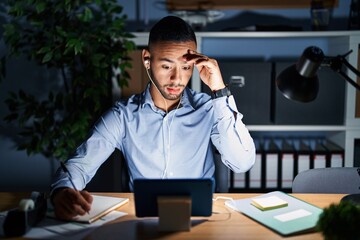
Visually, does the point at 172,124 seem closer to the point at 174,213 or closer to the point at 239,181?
the point at 174,213

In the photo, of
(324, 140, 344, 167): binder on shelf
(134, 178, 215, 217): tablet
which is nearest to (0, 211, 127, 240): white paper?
(134, 178, 215, 217): tablet

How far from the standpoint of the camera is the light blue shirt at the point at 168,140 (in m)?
1.85

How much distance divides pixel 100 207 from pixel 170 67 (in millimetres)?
626

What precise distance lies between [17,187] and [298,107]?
199cm

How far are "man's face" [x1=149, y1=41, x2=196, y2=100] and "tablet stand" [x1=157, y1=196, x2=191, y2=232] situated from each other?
24.7 inches

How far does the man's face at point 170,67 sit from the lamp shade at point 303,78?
1.65 ft

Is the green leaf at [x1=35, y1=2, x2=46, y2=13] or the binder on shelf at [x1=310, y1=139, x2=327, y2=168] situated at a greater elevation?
the green leaf at [x1=35, y1=2, x2=46, y2=13]

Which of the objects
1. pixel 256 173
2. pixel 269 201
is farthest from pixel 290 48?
pixel 269 201

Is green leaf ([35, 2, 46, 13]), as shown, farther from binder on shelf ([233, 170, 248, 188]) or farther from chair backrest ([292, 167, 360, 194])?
chair backrest ([292, 167, 360, 194])

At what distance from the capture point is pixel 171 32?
1.88 metres

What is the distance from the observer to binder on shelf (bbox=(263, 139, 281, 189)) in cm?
265

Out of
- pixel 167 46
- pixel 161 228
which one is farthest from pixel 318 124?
pixel 161 228

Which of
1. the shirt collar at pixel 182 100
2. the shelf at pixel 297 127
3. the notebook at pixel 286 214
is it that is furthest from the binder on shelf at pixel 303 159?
the notebook at pixel 286 214

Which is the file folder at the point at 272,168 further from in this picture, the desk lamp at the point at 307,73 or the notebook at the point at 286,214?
the desk lamp at the point at 307,73
